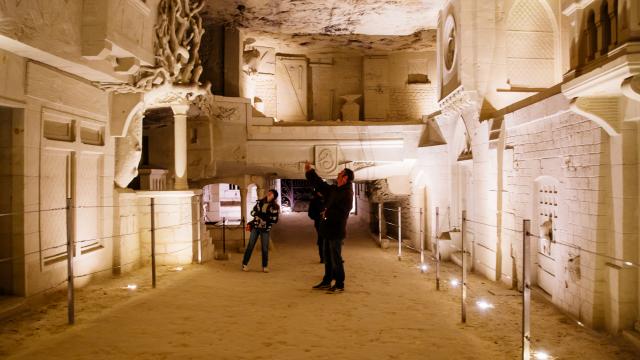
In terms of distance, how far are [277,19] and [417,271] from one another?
31.6 feet

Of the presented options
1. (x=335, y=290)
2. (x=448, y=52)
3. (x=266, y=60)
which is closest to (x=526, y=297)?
(x=335, y=290)

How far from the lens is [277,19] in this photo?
47.2 feet

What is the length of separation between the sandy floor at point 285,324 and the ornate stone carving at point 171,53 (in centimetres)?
348

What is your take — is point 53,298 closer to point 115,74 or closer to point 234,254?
point 115,74

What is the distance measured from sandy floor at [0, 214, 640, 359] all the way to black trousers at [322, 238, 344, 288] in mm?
286

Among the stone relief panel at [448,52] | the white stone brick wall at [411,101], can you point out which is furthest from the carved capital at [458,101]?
the white stone brick wall at [411,101]

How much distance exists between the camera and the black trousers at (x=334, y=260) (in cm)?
646

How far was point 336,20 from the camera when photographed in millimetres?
14344

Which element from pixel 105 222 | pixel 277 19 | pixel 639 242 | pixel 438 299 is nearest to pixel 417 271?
pixel 438 299

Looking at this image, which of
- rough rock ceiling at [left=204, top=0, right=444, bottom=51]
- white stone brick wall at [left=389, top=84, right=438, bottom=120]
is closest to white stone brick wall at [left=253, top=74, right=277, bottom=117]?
rough rock ceiling at [left=204, top=0, right=444, bottom=51]

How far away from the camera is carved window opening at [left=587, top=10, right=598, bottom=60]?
4.69 metres

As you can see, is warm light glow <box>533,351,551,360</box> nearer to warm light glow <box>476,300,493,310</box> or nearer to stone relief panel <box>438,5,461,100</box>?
warm light glow <box>476,300,493,310</box>

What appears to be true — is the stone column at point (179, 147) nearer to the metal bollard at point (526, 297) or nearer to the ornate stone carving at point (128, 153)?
the ornate stone carving at point (128, 153)

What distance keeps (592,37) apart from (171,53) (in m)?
6.82
